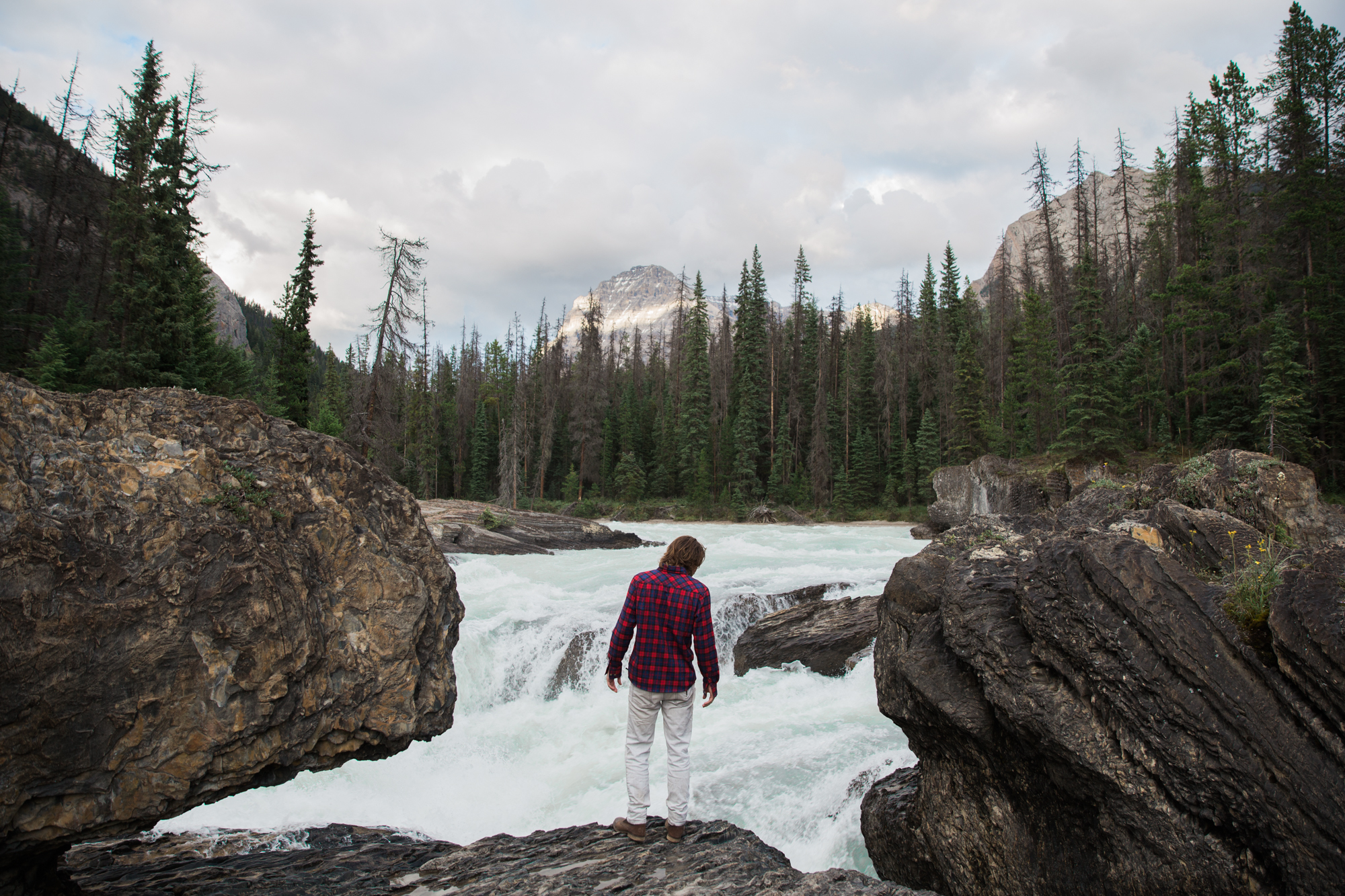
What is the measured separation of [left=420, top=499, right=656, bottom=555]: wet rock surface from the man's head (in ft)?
59.6

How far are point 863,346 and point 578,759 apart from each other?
51.8 metres

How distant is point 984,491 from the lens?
30.3 m

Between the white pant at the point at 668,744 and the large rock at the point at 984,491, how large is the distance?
82.4 ft

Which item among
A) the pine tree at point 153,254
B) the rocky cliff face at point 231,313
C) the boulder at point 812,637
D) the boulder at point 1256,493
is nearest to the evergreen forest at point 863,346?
the pine tree at point 153,254

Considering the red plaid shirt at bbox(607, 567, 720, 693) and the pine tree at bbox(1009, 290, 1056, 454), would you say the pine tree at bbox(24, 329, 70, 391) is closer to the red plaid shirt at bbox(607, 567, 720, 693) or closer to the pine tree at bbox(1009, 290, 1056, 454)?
the red plaid shirt at bbox(607, 567, 720, 693)

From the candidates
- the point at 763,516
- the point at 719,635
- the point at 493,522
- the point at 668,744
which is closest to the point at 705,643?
the point at 668,744

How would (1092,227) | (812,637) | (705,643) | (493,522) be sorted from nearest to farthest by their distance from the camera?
1. (705,643)
2. (812,637)
3. (493,522)
4. (1092,227)

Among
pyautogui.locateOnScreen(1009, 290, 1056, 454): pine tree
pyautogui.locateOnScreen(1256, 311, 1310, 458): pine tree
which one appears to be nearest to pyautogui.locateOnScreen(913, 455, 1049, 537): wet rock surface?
pyautogui.locateOnScreen(1009, 290, 1056, 454): pine tree

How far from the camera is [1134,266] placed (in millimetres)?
38625

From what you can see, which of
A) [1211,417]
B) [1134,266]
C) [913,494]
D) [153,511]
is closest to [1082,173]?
[1134,266]

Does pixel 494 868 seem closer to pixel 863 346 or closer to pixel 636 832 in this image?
pixel 636 832

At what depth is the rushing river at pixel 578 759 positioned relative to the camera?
21.5 ft

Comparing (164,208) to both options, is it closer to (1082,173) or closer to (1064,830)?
(1064,830)

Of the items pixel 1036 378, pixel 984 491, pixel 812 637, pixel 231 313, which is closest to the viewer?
pixel 812 637
